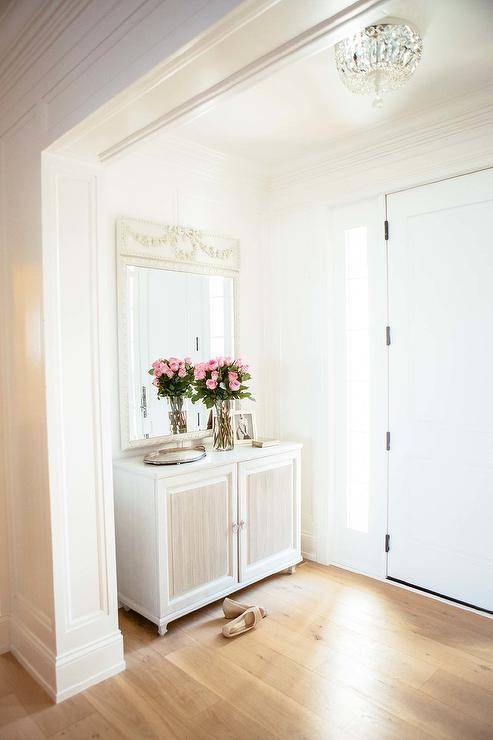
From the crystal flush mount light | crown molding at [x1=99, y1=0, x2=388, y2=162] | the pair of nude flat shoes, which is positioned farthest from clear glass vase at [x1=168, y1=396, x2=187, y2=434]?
the crystal flush mount light

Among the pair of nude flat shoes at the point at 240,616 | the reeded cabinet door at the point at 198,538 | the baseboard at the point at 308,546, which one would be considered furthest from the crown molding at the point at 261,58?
the baseboard at the point at 308,546

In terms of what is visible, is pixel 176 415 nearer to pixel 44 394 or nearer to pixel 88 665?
pixel 44 394

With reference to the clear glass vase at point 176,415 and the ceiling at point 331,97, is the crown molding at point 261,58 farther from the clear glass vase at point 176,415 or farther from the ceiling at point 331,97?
the clear glass vase at point 176,415

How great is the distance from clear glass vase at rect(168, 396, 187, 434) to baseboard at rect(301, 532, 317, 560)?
1.20m

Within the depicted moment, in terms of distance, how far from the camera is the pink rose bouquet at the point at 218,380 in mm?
2830

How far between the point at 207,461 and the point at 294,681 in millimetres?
1092

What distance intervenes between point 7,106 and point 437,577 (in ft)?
10.8

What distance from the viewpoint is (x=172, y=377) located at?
285 cm

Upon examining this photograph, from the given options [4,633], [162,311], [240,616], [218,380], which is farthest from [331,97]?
[4,633]

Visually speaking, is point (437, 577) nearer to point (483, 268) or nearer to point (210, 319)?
point (483, 268)

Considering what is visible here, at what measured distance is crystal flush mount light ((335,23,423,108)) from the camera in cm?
189

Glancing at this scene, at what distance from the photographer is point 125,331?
272cm

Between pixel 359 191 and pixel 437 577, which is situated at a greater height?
pixel 359 191

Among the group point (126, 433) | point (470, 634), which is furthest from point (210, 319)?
point (470, 634)
